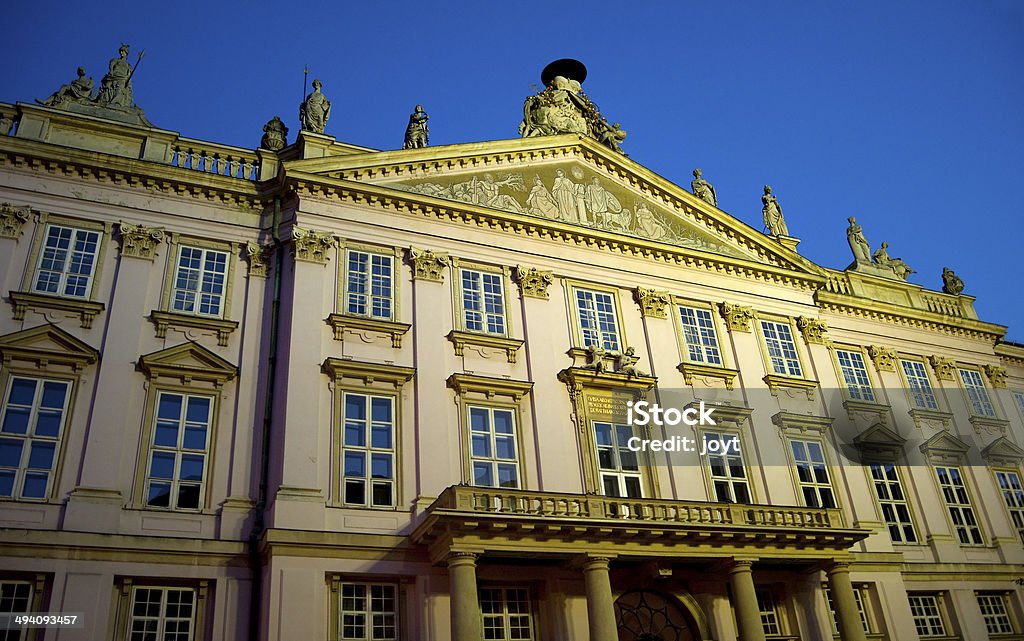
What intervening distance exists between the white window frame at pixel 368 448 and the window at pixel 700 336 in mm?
10248

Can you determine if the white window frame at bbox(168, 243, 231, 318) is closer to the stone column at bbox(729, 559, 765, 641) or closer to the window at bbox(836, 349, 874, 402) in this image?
the stone column at bbox(729, 559, 765, 641)

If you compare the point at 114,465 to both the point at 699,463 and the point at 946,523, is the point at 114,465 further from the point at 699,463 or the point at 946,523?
the point at 946,523

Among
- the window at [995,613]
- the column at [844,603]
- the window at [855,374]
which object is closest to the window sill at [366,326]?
the column at [844,603]

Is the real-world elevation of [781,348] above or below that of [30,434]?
above

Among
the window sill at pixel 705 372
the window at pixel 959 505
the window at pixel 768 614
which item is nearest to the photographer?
the window at pixel 768 614

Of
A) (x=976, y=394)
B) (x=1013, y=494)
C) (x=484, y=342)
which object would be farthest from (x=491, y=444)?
(x=976, y=394)

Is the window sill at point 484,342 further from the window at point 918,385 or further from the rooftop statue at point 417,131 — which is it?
the window at point 918,385

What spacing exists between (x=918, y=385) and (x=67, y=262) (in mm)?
28810

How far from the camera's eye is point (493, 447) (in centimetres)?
2220

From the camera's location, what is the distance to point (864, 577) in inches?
977

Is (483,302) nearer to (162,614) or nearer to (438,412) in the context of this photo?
(438,412)

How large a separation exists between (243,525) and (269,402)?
10.2 feet

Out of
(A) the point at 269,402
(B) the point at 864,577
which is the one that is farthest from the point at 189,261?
(B) the point at 864,577

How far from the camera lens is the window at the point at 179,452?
19094mm
